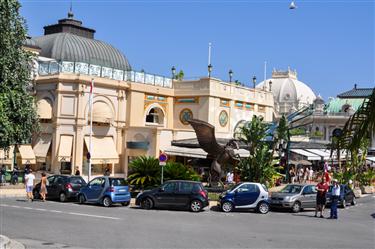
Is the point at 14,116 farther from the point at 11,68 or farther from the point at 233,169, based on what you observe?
the point at 233,169

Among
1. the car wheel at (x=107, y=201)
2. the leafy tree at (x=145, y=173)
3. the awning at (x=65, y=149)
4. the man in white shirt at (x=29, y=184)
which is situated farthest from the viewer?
the awning at (x=65, y=149)

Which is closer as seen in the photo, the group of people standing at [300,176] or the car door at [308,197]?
the car door at [308,197]

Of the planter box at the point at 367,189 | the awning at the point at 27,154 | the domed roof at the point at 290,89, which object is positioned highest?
the domed roof at the point at 290,89

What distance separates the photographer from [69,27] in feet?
152

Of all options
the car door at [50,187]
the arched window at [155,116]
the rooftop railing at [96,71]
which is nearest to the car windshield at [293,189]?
the car door at [50,187]

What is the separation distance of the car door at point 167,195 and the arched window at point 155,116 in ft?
77.9

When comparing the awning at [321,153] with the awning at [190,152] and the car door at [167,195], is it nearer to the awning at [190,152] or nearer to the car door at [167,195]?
the awning at [190,152]

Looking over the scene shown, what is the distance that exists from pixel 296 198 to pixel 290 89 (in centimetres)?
9951

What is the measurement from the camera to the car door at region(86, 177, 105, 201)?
2302 cm

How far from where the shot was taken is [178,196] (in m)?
21.4

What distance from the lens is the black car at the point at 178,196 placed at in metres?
21.2

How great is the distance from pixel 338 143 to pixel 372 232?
12.4 metres

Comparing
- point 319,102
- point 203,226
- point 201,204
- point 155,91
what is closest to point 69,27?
point 155,91

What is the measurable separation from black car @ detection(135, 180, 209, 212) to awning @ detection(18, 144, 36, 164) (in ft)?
58.1
